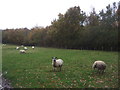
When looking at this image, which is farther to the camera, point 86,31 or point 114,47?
point 86,31

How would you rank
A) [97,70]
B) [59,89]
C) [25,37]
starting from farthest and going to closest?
[25,37] → [97,70] → [59,89]

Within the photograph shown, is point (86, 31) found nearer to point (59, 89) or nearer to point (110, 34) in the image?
point (110, 34)

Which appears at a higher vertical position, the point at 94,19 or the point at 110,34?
the point at 94,19

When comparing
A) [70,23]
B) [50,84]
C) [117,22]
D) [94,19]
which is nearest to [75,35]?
[70,23]

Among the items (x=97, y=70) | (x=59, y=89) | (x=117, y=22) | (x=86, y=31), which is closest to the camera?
(x=59, y=89)

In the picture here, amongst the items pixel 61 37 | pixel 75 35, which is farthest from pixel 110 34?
pixel 61 37

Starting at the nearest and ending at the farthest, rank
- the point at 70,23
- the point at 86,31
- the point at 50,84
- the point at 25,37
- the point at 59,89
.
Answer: the point at 59,89 < the point at 50,84 < the point at 86,31 < the point at 70,23 < the point at 25,37

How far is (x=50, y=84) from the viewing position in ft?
42.9

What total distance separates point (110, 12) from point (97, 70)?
49513 mm

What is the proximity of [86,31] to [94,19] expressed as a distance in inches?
430

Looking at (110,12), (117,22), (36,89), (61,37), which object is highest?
(110,12)

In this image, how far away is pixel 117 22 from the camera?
2180 inches

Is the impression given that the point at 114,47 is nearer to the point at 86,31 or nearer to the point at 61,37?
the point at 86,31

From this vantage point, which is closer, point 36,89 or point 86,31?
point 36,89
